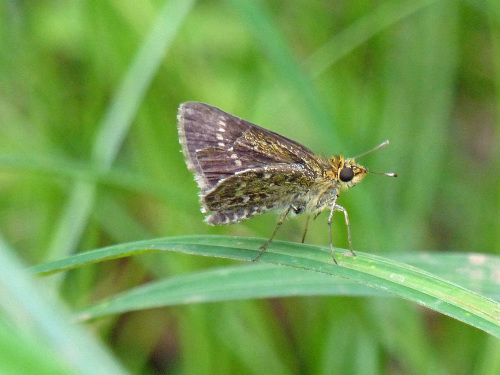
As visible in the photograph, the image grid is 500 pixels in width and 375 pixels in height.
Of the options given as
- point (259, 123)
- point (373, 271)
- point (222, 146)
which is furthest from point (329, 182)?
point (259, 123)

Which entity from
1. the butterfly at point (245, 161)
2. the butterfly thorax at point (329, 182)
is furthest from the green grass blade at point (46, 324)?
the butterfly thorax at point (329, 182)

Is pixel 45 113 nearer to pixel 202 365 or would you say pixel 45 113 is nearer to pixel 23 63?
pixel 23 63

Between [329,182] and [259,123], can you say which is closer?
[329,182]

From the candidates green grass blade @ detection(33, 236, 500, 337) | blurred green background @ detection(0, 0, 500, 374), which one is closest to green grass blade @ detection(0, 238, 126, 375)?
green grass blade @ detection(33, 236, 500, 337)

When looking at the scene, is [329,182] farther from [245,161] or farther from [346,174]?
[245,161]

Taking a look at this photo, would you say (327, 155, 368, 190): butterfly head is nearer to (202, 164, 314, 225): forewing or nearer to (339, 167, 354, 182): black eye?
(339, 167, 354, 182): black eye

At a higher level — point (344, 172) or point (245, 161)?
point (344, 172)
